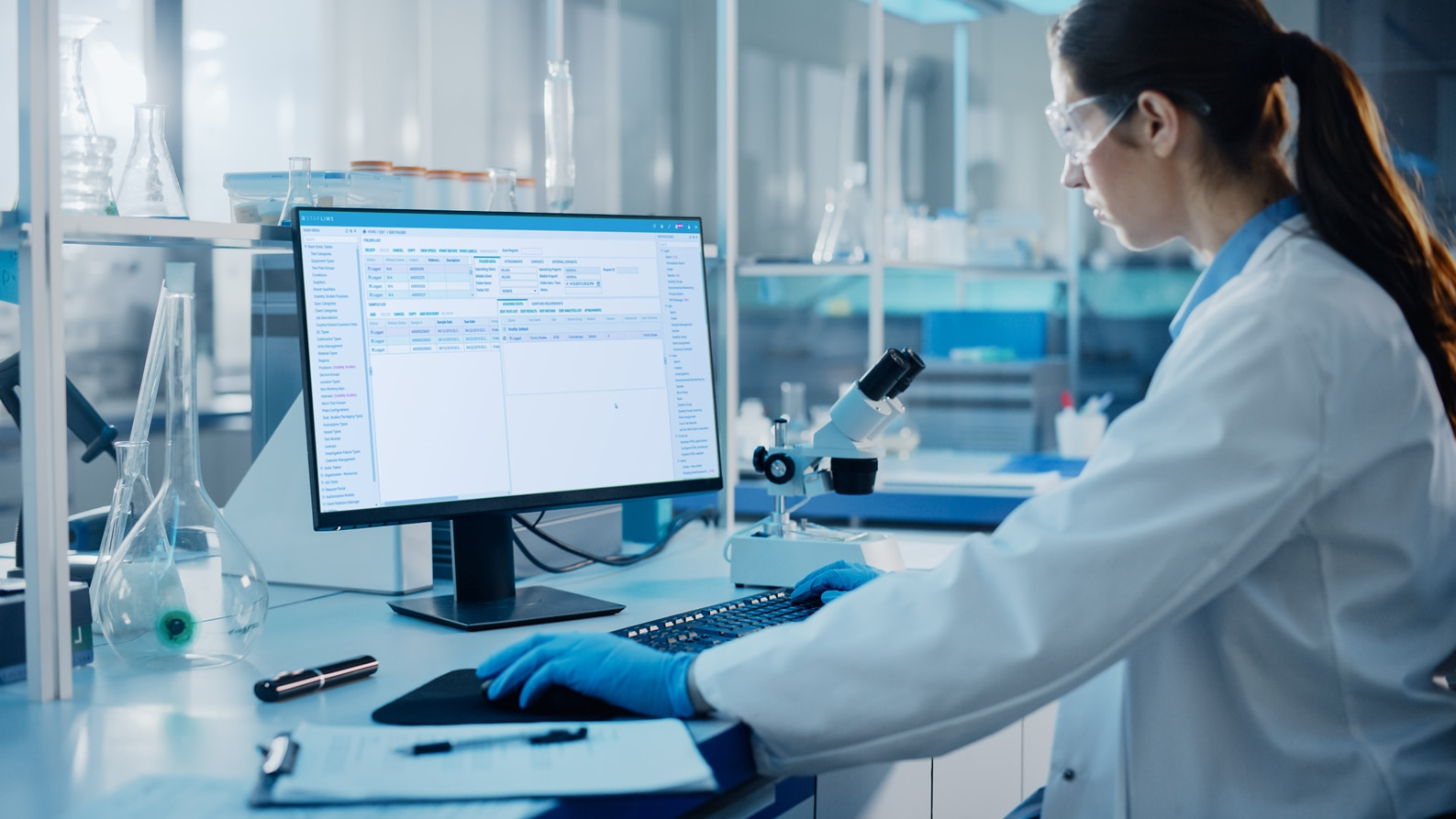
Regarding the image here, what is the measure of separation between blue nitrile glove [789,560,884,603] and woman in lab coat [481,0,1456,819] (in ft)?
1.10

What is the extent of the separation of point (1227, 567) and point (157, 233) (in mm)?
948

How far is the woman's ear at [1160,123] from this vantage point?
103 cm

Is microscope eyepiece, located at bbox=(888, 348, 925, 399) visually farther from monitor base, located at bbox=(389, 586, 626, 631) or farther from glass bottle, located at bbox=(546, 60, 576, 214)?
glass bottle, located at bbox=(546, 60, 576, 214)

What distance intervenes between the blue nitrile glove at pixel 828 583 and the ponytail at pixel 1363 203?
0.59 meters

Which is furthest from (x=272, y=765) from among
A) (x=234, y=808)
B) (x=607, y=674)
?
(x=607, y=674)

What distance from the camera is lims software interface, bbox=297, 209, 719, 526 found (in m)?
1.23

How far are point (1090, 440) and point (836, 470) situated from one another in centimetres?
202

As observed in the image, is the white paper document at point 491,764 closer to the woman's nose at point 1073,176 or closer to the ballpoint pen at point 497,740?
the ballpoint pen at point 497,740

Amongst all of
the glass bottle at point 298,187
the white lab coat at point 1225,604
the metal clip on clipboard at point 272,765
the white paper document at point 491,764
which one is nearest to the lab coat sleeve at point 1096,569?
the white lab coat at point 1225,604

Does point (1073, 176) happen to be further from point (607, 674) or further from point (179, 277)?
point (179, 277)

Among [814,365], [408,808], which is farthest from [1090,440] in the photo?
[408,808]

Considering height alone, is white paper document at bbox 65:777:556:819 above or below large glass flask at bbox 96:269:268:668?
below

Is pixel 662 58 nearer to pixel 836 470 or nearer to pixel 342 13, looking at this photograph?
pixel 342 13

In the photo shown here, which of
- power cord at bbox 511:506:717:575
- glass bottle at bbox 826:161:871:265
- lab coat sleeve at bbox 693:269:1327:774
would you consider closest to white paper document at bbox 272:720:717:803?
lab coat sleeve at bbox 693:269:1327:774
